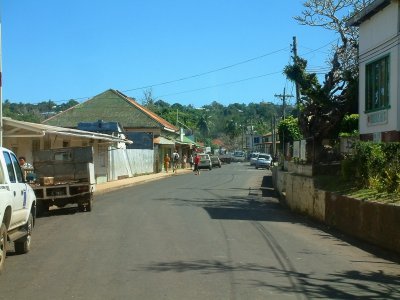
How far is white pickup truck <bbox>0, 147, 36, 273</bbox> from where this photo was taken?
834 cm

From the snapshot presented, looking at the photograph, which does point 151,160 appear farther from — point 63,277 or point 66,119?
point 63,277

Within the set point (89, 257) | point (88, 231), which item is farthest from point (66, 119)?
point (89, 257)

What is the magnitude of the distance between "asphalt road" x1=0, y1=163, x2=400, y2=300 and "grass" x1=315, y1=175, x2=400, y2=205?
1121 millimetres

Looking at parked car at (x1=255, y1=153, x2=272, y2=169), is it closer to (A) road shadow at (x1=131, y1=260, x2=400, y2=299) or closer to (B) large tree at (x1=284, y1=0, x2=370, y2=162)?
(B) large tree at (x1=284, y1=0, x2=370, y2=162)

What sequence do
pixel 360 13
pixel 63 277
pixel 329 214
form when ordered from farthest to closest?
pixel 360 13
pixel 329 214
pixel 63 277

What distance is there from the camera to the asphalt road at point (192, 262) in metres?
7.25

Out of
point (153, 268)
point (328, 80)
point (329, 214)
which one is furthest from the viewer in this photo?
point (328, 80)

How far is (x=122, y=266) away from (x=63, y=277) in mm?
1056

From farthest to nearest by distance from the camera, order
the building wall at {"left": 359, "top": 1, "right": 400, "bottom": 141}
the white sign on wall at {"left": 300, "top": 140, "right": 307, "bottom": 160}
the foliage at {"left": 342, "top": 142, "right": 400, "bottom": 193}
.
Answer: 1. the white sign on wall at {"left": 300, "top": 140, "right": 307, "bottom": 160}
2. the building wall at {"left": 359, "top": 1, "right": 400, "bottom": 141}
3. the foliage at {"left": 342, "top": 142, "right": 400, "bottom": 193}

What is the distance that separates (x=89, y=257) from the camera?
31.6ft

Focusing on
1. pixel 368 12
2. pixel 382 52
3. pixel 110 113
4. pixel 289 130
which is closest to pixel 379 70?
pixel 382 52

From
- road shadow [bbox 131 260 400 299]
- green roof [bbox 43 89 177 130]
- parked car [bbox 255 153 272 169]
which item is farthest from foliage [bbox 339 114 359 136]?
parked car [bbox 255 153 272 169]

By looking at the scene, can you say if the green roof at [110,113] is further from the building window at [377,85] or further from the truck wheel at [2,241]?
the truck wheel at [2,241]

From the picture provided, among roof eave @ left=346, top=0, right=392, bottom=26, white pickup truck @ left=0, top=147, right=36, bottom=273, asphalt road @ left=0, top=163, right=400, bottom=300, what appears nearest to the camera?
asphalt road @ left=0, top=163, right=400, bottom=300
